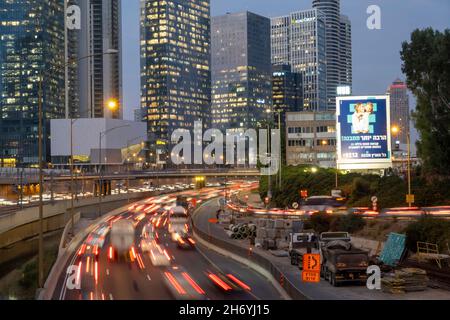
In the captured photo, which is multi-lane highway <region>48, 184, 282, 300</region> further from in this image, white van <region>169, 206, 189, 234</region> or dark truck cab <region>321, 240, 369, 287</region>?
white van <region>169, 206, 189, 234</region>

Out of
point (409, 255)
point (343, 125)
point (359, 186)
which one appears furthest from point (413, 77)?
point (409, 255)

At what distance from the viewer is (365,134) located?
66.2m

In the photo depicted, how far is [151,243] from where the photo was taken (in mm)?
57438

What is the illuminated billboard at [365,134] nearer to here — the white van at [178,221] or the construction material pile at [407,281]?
the white van at [178,221]

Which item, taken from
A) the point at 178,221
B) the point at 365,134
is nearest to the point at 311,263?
the point at 365,134

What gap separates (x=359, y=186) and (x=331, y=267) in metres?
35.6

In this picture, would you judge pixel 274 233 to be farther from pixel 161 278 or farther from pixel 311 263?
pixel 311 263

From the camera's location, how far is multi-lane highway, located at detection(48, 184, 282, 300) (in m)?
29.2

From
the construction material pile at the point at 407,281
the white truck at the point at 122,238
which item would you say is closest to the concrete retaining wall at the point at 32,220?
the white truck at the point at 122,238

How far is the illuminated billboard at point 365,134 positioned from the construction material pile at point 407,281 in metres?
37.8

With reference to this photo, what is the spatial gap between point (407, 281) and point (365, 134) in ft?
128

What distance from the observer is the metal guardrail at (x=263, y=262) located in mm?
25381
